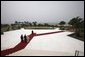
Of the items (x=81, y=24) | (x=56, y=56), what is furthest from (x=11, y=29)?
(x=56, y=56)

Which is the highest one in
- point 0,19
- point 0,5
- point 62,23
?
point 0,5

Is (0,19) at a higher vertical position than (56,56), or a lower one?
higher

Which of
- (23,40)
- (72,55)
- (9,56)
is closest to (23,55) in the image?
(9,56)

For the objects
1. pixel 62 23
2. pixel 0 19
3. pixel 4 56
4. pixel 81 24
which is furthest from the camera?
pixel 62 23

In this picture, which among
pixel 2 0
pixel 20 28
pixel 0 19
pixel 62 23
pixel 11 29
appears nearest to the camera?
pixel 2 0

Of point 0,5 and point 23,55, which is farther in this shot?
point 0,5

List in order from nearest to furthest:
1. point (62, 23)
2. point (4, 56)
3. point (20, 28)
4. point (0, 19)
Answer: point (4, 56)
point (0, 19)
point (20, 28)
point (62, 23)

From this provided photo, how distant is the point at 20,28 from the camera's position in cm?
1848

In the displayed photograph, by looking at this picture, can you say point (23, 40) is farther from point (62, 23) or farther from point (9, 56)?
point (62, 23)

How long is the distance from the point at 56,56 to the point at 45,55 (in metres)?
0.63

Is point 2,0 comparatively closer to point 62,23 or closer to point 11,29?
point 11,29

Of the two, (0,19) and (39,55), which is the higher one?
(0,19)

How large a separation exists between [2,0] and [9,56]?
10.6ft

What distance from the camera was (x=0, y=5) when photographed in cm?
722
